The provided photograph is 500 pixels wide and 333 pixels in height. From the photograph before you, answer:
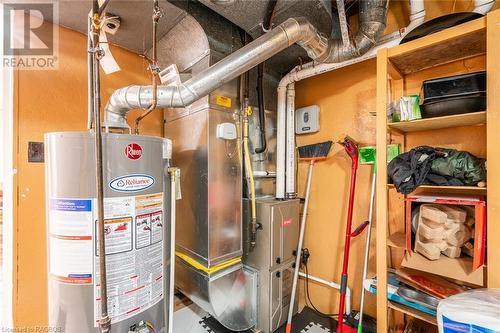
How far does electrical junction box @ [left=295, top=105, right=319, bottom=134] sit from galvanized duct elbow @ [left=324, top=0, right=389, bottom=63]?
0.57 meters

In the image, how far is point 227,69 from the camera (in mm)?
1377

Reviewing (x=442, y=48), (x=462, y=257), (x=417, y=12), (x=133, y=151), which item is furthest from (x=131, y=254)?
(x=417, y=12)

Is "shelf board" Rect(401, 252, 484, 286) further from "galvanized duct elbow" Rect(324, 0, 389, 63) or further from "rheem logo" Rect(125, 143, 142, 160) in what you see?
"rheem logo" Rect(125, 143, 142, 160)

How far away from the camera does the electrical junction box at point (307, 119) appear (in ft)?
7.20

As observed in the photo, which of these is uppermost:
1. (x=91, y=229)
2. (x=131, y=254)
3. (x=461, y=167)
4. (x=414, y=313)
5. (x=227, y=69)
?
(x=227, y=69)

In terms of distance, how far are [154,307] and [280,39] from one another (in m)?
1.61

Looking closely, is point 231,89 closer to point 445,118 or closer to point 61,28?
point 61,28

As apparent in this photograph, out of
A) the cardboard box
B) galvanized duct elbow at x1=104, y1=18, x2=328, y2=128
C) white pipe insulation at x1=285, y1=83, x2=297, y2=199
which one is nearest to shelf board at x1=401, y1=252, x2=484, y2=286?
the cardboard box

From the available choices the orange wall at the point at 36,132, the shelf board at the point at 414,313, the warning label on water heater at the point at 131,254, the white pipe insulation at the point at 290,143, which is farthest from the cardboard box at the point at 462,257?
the orange wall at the point at 36,132

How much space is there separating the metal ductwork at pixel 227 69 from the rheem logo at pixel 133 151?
0.36 m

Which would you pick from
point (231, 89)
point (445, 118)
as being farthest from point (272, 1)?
point (445, 118)

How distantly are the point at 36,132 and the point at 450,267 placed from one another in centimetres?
265

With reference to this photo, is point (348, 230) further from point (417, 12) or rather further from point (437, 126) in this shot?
point (417, 12)

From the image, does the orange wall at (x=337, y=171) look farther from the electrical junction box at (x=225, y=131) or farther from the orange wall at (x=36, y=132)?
the orange wall at (x=36, y=132)
